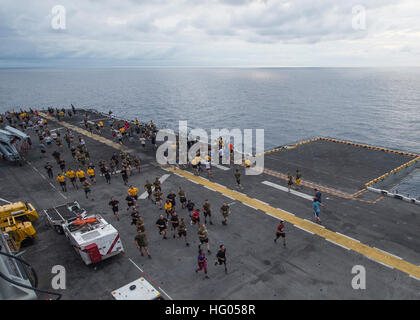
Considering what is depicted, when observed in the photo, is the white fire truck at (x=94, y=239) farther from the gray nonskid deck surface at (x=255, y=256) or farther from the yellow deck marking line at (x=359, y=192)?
the yellow deck marking line at (x=359, y=192)

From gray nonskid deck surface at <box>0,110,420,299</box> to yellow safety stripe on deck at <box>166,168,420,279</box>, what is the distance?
0.52 metres

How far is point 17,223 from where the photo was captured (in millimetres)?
17125

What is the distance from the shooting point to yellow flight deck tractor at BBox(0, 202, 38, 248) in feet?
53.8

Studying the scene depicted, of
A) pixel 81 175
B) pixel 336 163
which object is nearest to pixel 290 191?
pixel 336 163

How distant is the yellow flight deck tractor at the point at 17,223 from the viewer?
53.8ft

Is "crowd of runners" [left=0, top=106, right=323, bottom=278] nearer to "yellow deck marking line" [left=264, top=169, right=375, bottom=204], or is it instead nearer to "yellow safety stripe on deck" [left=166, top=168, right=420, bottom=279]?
"yellow deck marking line" [left=264, top=169, right=375, bottom=204]

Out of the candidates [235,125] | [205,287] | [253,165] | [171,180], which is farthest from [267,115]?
[205,287]

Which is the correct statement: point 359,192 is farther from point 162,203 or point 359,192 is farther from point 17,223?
point 17,223

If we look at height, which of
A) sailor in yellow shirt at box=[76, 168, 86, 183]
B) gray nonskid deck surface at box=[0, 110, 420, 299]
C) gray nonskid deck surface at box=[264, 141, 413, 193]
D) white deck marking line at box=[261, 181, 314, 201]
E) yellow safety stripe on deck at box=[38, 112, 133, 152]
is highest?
yellow safety stripe on deck at box=[38, 112, 133, 152]

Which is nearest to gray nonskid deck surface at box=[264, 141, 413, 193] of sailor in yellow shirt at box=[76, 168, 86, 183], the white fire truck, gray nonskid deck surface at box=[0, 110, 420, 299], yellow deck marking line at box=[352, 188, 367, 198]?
yellow deck marking line at box=[352, 188, 367, 198]

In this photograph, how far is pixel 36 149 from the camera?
1480 inches

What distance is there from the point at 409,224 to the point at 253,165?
1497 cm

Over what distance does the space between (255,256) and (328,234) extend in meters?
5.18

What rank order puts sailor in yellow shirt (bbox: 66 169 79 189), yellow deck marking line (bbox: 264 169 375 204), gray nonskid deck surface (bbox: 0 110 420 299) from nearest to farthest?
gray nonskid deck surface (bbox: 0 110 420 299) < yellow deck marking line (bbox: 264 169 375 204) < sailor in yellow shirt (bbox: 66 169 79 189)
